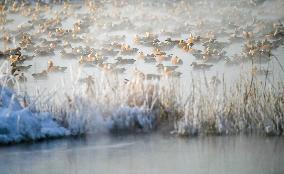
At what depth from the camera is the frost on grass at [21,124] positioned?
7512mm

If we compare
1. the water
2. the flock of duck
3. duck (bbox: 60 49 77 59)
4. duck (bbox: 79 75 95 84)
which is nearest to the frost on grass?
the water

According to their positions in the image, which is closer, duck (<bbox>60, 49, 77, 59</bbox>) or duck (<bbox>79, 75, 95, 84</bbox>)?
duck (<bbox>79, 75, 95, 84</bbox>)

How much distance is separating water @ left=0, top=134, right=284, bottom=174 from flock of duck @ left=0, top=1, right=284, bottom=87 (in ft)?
9.88

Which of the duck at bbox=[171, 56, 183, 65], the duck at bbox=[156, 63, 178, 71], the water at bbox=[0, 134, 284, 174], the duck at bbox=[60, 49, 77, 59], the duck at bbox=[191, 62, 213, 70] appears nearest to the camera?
the water at bbox=[0, 134, 284, 174]

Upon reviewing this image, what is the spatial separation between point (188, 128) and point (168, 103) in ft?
2.07

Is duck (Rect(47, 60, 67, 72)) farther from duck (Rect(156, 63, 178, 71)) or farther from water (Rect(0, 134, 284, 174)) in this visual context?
water (Rect(0, 134, 284, 174))

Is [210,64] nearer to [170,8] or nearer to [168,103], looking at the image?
[168,103]

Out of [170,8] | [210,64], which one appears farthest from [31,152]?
[170,8]

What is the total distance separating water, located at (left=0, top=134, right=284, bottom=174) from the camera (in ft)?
21.1

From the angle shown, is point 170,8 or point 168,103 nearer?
point 168,103

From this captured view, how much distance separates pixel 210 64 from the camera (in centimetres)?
1186

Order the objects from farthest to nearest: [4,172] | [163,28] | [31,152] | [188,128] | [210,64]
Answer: [163,28], [210,64], [188,128], [31,152], [4,172]

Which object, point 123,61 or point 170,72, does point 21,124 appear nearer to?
point 170,72

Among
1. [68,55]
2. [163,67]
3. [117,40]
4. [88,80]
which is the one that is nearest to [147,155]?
[88,80]
